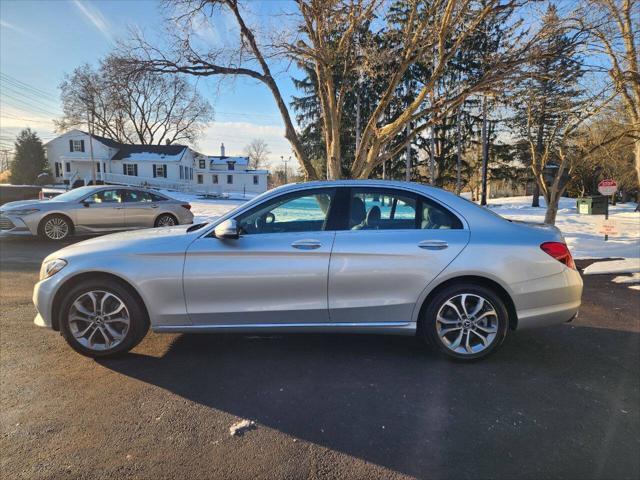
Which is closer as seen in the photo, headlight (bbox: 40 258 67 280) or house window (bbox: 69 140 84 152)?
headlight (bbox: 40 258 67 280)

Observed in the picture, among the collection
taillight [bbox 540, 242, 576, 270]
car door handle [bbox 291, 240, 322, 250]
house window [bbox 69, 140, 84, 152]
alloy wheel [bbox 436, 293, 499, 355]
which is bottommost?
alloy wheel [bbox 436, 293, 499, 355]

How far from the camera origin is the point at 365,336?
442cm

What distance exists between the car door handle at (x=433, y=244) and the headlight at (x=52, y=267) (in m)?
3.15

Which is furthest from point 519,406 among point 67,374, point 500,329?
point 67,374

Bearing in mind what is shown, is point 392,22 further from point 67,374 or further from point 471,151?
point 471,151

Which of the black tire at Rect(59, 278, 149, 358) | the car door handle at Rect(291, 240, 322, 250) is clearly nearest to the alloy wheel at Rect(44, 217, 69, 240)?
the black tire at Rect(59, 278, 149, 358)

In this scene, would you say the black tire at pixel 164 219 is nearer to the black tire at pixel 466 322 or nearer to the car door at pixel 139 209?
the car door at pixel 139 209

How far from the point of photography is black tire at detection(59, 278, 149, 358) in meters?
3.64

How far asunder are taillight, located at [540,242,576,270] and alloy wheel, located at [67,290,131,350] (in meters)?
3.73

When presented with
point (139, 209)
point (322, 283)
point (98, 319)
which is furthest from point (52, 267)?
point (139, 209)

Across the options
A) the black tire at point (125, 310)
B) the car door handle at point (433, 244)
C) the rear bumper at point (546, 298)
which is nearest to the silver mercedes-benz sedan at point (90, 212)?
the black tire at point (125, 310)

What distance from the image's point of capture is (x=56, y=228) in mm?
10359

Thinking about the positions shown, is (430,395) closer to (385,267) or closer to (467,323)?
(467,323)

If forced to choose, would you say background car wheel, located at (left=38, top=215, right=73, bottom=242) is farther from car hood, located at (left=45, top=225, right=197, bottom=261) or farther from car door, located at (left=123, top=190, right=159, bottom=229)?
car hood, located at (left=45, top=225, right=197, bottom=261)
